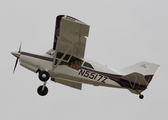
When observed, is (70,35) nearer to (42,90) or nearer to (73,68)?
(73,68)

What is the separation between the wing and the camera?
40.9 ft

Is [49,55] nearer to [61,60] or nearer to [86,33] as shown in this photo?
[61,60]

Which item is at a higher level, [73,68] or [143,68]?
[143,68]

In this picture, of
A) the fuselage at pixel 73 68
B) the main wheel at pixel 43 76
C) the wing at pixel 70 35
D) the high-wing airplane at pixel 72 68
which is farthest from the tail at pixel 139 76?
the main wheel at pixel 43 76

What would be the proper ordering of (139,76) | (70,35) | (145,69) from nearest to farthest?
(70,35) < (139,76) < (145,69)

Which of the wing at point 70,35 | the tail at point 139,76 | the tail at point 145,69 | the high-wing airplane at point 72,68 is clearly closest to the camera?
the wing at point 70,35

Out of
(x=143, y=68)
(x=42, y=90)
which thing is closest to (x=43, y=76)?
(x=42, y=90)

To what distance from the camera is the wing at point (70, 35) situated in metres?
12.5

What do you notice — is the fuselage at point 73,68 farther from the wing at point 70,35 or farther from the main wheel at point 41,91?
the main wheel at point 41,91

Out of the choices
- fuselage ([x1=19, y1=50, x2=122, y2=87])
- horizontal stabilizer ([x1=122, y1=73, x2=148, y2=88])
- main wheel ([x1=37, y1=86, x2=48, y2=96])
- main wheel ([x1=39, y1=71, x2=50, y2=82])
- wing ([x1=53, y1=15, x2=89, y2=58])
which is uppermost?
wing ([x1=53, y1=15, x2=89, y2=58])

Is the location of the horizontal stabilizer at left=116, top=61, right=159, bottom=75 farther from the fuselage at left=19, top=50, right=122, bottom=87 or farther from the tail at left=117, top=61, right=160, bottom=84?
the fuselage at left=19, top=50, right=122, bottom=87

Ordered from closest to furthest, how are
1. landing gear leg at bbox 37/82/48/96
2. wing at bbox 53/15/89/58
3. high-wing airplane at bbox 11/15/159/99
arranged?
wing at bbox 53/15/89/58
high-wing airplane at bbox 11/15/159/99
landing gear leg at bbox 37/82/48/96

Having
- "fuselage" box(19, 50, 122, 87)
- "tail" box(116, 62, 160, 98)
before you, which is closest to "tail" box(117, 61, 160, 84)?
"tail" box(116, 62, 160, 98)

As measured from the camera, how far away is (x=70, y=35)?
13258 mm
